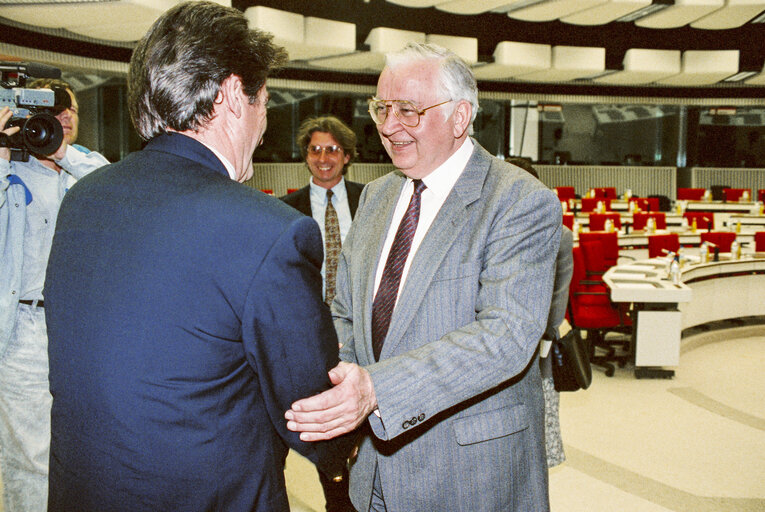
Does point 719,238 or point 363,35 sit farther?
point 363,35

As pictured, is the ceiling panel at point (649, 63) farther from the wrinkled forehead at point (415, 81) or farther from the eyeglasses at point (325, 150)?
the wrinkled forehead at point (415, 81)

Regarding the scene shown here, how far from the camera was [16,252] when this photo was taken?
2.49 metres

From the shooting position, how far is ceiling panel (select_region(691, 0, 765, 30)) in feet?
32.6

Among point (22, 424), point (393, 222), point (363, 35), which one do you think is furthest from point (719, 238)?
point (22, 424)

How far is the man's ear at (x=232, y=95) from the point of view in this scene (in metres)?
1.14

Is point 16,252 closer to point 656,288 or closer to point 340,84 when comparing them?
point 656,288

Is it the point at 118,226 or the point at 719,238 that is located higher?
the point at 118,226

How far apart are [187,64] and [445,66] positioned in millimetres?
778

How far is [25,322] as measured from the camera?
99.7 inches

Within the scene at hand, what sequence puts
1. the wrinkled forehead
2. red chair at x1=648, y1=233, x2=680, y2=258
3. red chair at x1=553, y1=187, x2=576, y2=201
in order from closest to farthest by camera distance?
the wrinkled forehead < red chair at x1=648, y1=233, x2=680, y2=258 < red chair at x1=553, y1=187, x2=576, y2=201

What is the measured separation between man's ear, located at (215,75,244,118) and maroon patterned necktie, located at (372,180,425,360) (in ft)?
2.03

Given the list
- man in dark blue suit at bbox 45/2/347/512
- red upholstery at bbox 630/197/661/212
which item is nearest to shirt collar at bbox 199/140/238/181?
man in dark blue suit at bbox 45/2/347/512

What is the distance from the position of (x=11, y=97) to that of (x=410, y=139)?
70.5 inches

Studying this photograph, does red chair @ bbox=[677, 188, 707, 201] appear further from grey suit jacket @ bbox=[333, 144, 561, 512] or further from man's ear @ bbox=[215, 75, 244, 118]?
man's ear @ bbox=[215, 75, 244, 118]
